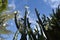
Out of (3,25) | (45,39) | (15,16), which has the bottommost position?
(45,39)

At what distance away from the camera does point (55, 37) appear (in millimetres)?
5547

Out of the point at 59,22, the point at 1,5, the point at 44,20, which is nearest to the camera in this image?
the point at 1,5

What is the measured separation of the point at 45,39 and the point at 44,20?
0.76m

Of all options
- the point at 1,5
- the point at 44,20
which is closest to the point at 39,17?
the point at 44,20

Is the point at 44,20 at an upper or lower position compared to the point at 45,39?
upper

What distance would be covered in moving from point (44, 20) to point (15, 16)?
1.11 meters

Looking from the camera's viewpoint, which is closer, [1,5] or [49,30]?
[1,5]

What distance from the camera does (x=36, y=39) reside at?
18.4ft

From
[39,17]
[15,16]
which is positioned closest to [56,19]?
[39,17]

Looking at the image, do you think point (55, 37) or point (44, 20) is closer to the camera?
point (55, 37)

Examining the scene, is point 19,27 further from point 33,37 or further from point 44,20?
point 44,20

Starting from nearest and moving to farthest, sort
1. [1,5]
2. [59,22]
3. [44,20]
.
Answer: [1,5] → [59,22] → [44,20]

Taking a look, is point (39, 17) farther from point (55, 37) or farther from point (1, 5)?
point (1, 5)

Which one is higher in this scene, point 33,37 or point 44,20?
point 44,20
